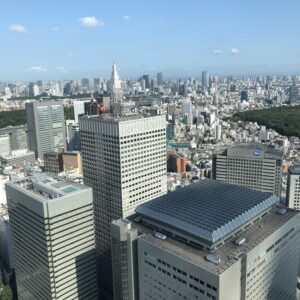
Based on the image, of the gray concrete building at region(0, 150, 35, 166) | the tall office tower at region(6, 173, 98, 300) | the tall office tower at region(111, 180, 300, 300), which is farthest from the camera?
the gray concrete building at region(0, 150, 35, 166)

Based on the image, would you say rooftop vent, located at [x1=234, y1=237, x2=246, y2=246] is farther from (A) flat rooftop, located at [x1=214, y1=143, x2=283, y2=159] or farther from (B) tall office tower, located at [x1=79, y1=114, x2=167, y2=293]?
(A) flat rooftop, located at [x1=214, y1=143, x2=283, y2=159]

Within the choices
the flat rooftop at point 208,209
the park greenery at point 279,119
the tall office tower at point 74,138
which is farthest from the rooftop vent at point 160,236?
the park greenery at point 279,119

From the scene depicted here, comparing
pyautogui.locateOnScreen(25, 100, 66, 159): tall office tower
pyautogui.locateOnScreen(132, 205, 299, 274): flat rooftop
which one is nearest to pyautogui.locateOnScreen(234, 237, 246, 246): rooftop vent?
pyautogui.locateOnScreen(132, 205, 299, 274): flat rooftop

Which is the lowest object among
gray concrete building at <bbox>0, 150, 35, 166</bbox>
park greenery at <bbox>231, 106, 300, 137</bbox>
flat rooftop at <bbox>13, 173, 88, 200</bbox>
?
gray concrete building at <bbox>0, 150, 35, 166</bbox>

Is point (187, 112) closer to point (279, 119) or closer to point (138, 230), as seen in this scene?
point (279, 119)

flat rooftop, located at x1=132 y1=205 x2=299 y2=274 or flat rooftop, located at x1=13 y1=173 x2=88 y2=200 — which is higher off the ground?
flat rooftop, located at x1=13 y1=173 x2=88 y2=200

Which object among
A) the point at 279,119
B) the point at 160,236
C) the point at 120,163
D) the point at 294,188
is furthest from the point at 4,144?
the point at 279,119
